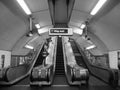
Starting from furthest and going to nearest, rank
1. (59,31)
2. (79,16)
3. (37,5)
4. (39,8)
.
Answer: (79,16), (39,8), (37,5), (59,31)

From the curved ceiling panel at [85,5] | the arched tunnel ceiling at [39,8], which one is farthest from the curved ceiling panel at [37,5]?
the curved ceiling panel at [85,5]

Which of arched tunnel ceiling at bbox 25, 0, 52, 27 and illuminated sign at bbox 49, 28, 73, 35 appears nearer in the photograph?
illuminated sign at bbox 49, 28, 73, 35

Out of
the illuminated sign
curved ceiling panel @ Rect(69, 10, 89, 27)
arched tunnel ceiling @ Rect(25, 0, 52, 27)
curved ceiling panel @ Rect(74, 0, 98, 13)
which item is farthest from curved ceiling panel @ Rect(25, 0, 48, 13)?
the illuminated sign

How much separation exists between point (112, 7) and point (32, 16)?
6001mm

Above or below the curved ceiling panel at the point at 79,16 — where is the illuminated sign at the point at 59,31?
below

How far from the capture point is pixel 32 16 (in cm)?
1034

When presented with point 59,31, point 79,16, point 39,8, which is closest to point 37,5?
point 39,8

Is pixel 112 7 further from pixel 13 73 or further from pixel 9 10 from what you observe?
pixel 13 73

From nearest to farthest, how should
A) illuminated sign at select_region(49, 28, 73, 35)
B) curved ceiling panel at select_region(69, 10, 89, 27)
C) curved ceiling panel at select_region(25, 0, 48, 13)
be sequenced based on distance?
illuminated sign at select_region(49, 28, 73, 35), curved ceiling panel at select_region(25, 0, 48, 13), curved ceiling panel at select_region(69, 10, 89, 27)

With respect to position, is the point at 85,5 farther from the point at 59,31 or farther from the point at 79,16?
the point at 59,31

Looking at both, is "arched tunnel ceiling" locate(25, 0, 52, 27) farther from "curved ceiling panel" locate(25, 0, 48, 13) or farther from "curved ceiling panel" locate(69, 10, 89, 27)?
"curved ceiling panel" locate(69, 10, 89, 27)

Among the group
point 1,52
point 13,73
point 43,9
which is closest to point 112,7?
point 43,9

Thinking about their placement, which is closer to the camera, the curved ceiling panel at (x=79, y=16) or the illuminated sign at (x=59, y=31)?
the illuminated sign at (x=59, y=31)

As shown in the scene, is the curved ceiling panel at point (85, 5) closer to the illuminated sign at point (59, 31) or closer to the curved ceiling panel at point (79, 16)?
the curved ceiling panel at point (79, 16)
